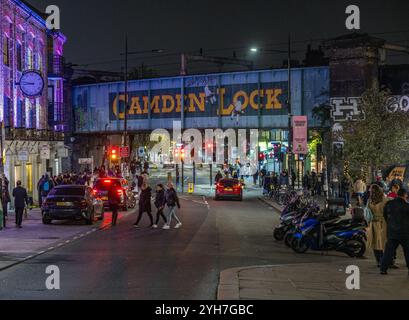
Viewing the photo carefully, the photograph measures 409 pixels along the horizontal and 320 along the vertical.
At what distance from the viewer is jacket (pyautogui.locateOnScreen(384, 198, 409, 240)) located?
533 inches

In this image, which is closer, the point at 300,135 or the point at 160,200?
the point at 160,200

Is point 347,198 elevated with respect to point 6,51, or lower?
lower

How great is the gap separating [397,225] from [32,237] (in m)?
12.0

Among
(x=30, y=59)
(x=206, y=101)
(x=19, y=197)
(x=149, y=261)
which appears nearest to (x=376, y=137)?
(x=19, y=197)

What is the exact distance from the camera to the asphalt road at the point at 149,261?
12141 mm

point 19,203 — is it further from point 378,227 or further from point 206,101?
point 206,101

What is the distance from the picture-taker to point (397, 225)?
13.6m

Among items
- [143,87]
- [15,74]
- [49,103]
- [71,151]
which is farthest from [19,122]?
[71,151]

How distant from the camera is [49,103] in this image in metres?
47.3

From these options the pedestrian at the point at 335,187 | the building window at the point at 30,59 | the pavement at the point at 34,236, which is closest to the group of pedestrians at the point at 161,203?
the pavement at the point at 34,236

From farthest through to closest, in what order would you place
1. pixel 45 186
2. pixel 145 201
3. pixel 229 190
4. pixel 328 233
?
pixel 229 190, pixel 45 186, pixel 145 201, pixel 328 233

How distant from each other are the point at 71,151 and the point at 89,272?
155 ft

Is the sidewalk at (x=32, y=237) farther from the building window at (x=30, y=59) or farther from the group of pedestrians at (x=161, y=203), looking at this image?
the building window at (x=30, y=59)

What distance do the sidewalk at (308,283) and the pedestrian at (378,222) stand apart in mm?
484
